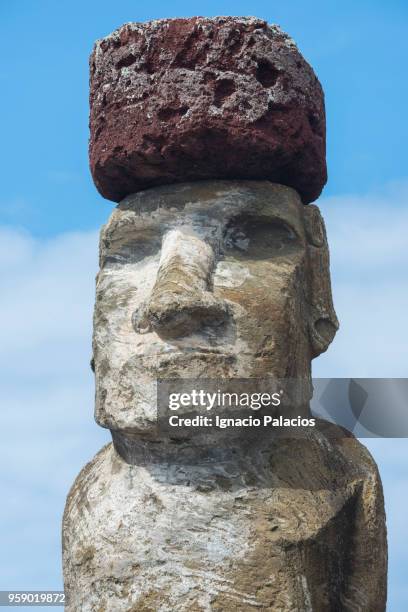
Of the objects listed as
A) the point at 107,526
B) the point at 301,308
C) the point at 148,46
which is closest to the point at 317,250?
the point at 301,308

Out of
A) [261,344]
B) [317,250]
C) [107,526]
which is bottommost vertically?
[107,526]

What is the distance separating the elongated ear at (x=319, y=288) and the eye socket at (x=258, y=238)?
185mm

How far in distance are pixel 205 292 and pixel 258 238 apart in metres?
0.48

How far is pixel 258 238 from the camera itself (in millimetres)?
5207

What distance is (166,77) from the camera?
5.11 meters

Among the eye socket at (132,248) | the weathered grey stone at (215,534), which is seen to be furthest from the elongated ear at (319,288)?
the eye socket at (132,248)

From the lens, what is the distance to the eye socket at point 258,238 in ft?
16.9

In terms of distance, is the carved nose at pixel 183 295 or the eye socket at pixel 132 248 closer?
the carved nose at pixel 183 295

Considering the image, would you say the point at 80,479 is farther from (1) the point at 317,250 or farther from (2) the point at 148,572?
(1) the point at 317,250

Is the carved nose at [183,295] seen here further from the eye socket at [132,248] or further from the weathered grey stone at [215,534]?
the weathered grey stone at [215,534]

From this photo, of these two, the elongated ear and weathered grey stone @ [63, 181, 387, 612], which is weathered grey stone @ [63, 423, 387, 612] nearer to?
weathered grey stone @ [63, 181, 387, 612]

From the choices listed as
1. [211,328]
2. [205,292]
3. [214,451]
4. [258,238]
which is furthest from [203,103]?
[214,451]

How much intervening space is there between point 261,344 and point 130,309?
0.59 meters

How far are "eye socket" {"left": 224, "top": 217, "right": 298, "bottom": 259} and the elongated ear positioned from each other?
18 cm
